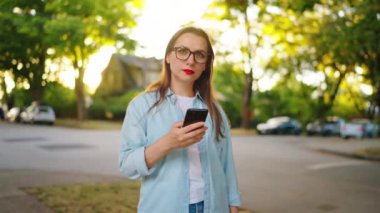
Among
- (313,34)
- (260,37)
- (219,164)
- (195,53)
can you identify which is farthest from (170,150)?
(260,37)

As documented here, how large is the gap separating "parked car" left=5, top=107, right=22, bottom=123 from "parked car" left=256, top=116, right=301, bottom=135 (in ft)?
96.9

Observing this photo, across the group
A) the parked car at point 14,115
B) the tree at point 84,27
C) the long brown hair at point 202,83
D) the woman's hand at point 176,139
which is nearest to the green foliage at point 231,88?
the tree at point 84,27

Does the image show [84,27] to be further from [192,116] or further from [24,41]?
[192,116]

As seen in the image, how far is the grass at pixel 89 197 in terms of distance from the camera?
5676mm

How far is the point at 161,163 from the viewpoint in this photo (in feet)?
7.82

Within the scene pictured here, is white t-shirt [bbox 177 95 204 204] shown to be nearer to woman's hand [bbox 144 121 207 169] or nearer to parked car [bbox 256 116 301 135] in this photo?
woman's hand [bbox 144 121 207 169]

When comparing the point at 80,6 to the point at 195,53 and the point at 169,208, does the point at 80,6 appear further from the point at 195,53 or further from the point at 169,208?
the point at 169,208

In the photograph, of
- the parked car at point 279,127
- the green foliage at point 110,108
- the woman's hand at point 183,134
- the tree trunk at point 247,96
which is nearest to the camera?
the woman's hand at point 183,134

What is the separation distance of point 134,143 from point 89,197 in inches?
167

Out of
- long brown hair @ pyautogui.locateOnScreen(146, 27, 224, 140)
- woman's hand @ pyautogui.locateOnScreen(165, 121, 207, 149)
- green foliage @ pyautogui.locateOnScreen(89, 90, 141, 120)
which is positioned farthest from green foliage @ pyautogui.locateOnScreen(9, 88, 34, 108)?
green foliage @ pyautogui.locateOnScreen(89, 90, 141, 120)

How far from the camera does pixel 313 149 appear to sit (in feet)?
63.5

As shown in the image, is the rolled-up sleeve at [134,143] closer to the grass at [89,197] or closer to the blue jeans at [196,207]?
the blue jeans at [196,207]

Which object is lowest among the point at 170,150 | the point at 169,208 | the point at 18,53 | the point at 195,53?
the point at 169,208

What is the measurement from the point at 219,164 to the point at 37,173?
6.11 m
